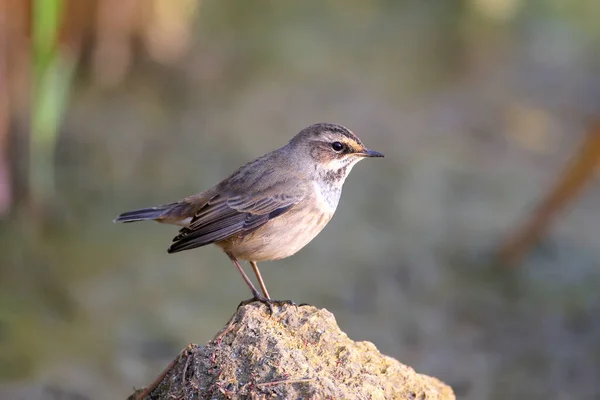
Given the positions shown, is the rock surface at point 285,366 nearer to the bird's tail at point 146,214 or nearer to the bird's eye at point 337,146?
the bird's eye at point 337,146

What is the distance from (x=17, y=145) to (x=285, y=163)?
549 centimetres

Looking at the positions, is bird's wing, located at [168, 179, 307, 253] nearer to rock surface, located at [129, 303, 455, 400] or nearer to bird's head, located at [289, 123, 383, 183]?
bird's head, located at [289, 123, 383, 183]

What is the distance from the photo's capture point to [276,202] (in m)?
6.15

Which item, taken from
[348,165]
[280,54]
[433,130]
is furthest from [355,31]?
[348,165]

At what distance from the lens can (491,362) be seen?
31.6ft

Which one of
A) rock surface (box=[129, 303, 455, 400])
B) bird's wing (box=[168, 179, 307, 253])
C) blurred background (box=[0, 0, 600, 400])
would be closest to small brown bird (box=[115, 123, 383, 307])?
bird's wing (box=[168, 179, 307, 253])

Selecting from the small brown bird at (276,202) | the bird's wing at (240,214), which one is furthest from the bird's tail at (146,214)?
the bird's wing at (240,214)

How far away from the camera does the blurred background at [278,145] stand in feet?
30.9

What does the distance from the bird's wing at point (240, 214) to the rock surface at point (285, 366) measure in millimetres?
1070

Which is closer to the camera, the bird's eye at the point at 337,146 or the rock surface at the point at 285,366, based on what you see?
the rock surface at the point at 285,366

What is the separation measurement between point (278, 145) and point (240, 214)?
580cm

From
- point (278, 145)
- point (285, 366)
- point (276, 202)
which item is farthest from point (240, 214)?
point (278, 145)

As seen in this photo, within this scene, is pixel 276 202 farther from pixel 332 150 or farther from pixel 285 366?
pixel 285 366

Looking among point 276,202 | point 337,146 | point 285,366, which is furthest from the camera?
point 337,146
